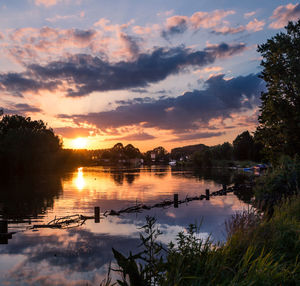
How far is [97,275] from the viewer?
458 inches

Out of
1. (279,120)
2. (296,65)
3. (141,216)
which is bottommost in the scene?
(141,216)

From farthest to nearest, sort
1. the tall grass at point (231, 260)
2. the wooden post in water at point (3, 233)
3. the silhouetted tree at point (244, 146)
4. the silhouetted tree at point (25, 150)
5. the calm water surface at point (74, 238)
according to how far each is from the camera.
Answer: the silhouetted tree at point (244, 146)
the silhouetted tree at point (25, 150)
the wooden post in water at point (3, 233)
the calm water surface at point (74, 238)
the tall grass at point (231, 260)

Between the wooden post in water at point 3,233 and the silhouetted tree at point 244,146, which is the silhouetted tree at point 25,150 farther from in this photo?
the silhouetted tree at point 244,146

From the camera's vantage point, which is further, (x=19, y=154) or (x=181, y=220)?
(x=19, y=154)

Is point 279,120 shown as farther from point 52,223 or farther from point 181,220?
point 52,223

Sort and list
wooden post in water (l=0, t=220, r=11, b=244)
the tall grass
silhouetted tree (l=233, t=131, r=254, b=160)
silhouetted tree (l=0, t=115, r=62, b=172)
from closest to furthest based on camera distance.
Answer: the tall grass
wooden post in water (l=0, t=220, r=11, b=244)
silhouetted tree (l=0, t=115, r=62, b=172)
silhouetted tree (l=233, t=131, r=254, b=160)

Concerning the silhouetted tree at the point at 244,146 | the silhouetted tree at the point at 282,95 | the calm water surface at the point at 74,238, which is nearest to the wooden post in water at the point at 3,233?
the calm water surface at the point at 74,238

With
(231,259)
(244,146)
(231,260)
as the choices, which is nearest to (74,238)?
(231,260)

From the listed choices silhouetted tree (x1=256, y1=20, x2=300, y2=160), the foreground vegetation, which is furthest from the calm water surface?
silhouetted tree (x1=256, y1=20, x2=300, y2=160)

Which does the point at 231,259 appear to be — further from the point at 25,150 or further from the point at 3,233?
the point at 25,150

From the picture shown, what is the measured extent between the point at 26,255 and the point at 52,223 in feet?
23.9

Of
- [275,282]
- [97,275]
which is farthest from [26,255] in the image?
[275,282]

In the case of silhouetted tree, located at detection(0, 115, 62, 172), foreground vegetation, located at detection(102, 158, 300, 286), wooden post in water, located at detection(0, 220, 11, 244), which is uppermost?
silhouetted tree, located at detection(0, 115, 62, 172)

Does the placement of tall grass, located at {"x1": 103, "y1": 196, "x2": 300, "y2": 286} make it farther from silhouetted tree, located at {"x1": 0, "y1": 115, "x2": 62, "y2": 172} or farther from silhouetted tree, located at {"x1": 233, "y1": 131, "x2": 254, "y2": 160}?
silhouetted tree, located at {"x1": 233, "y1": 131, "x2": 254, "y2": 160}
